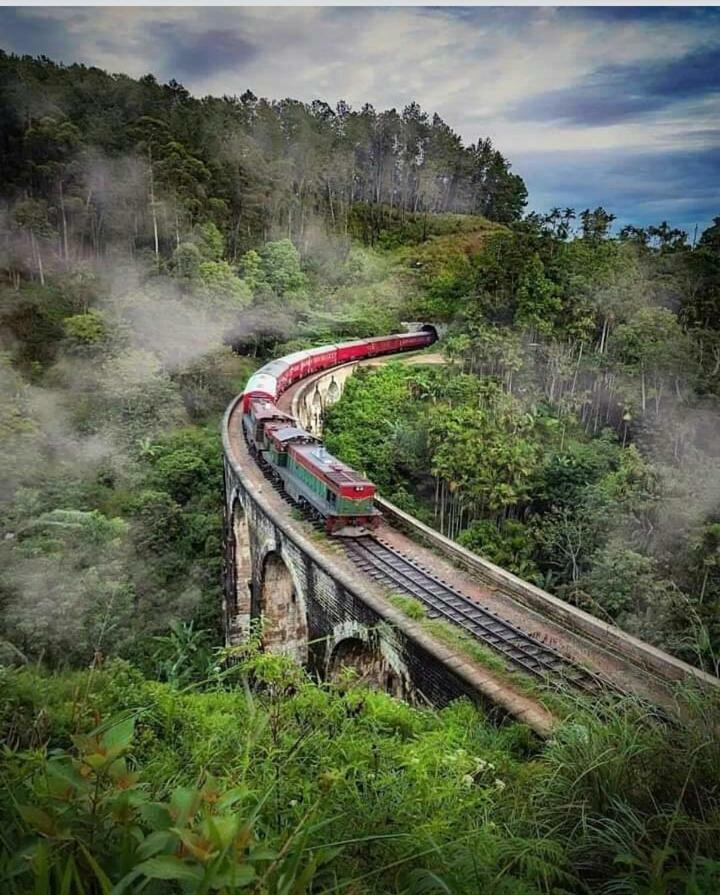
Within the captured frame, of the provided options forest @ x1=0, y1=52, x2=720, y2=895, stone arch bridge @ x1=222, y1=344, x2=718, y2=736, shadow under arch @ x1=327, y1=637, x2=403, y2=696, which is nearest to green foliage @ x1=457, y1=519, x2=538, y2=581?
forest @ x1=0, y1=52, x2=720, y2=895

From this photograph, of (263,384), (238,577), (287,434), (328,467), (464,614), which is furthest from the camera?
(263,384)

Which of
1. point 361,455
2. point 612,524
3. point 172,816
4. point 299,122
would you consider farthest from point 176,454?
point 299,122

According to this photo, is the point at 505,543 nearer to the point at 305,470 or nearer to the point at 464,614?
the point at 305,470

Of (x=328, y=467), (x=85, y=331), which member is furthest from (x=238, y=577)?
(x=85, y=331)

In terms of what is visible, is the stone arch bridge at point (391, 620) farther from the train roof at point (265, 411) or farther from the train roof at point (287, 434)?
the train roof at point (265, 411)

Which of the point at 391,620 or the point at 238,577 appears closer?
the point at 391,620

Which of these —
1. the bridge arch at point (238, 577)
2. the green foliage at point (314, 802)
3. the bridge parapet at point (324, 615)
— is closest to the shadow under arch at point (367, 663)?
the bridge parapet at point (324, 615)

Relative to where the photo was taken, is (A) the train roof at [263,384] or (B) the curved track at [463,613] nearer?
(B) the curved track at [463,613]
